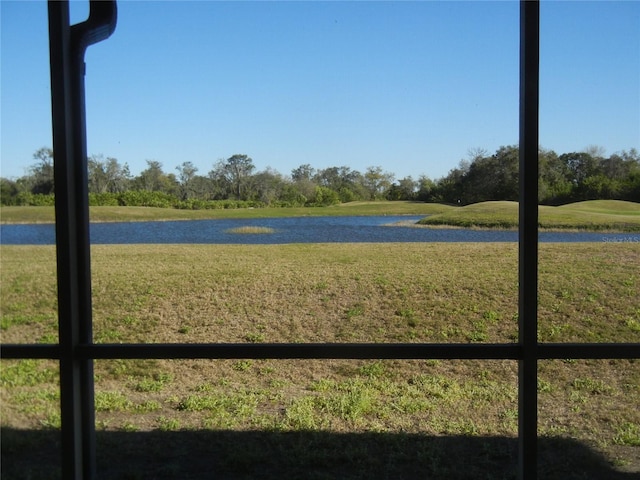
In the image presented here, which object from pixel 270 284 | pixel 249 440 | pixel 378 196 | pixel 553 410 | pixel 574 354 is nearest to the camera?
pixel 574 354

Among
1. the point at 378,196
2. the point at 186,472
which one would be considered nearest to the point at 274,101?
the point at 378,196

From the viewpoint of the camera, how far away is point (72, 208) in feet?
6.12

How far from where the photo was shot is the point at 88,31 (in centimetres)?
186

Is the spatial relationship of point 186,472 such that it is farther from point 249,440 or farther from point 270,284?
point 270,284

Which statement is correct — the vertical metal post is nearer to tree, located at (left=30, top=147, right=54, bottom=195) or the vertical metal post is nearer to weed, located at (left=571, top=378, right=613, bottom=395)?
weed, located at (left=571, top=378, right=613, bottom=395)

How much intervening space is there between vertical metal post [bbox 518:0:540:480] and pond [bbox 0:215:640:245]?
1.43 meters

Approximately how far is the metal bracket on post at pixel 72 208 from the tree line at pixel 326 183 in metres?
1.48

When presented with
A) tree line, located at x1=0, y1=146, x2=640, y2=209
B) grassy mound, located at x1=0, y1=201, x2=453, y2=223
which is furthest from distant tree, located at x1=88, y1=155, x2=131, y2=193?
grassy mound, located at x1=0, y1=201, x2=453, y2=223

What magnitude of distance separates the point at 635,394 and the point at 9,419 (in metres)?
3.88

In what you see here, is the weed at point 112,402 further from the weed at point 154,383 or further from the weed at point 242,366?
the weed at point 242,366

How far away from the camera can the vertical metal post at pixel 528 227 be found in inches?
68.5

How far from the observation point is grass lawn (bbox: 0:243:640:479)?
2.76m

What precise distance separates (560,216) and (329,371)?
5.74 feet

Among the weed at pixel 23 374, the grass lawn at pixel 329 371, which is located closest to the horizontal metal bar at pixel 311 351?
the grass lawn at pixel 329 371
